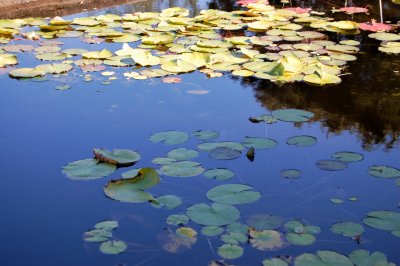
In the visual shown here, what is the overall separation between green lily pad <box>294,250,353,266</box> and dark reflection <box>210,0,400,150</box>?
1.01 metres

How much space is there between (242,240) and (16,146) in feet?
4.48

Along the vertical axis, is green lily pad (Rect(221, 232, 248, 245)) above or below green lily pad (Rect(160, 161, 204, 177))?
below

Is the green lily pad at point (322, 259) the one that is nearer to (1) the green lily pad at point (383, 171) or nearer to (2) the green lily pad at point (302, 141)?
(1) the green lily pad at point (383, 171)

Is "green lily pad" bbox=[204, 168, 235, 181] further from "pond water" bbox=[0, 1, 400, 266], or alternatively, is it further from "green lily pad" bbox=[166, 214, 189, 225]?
"green lily pad" bbox=[166, 214, 189, 225]

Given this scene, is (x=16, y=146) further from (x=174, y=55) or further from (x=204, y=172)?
(x=174, y=55)

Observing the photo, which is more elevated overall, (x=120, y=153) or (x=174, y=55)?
(x=174, y=55)

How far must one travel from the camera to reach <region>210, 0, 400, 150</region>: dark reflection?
118 inches

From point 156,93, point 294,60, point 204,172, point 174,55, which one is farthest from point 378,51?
point 204,172

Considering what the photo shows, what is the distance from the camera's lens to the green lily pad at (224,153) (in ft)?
8.56

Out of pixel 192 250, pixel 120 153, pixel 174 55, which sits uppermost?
pixel 174 55

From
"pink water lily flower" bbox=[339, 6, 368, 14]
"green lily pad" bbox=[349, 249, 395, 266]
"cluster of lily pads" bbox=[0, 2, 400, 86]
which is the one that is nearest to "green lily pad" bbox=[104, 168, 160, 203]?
"green lily pad" bbox=[349, 249, 395, 266]

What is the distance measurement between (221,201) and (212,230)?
0.63 feet

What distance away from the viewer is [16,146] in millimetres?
2787

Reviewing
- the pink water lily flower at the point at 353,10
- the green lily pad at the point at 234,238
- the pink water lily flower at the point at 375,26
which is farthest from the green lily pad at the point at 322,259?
the pink water lily flower at the point at 353,10
